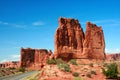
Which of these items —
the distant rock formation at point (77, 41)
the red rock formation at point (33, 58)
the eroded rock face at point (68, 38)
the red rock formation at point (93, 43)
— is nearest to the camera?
the eroded rock face at point (68, 38)

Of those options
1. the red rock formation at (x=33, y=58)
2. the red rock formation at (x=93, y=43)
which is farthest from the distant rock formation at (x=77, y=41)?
the red rock formation at (x=33, y=58)

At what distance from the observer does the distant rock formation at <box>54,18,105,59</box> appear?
2360 inches

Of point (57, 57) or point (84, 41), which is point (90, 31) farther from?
point (57, 57)

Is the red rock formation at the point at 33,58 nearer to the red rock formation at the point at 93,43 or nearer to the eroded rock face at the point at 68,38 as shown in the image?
the eroded rock face at the point at 68,38

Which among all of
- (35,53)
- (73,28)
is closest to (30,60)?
(35,53)

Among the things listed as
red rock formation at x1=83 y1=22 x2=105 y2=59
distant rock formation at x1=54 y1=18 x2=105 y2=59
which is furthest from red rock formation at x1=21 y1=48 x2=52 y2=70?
red rock formation at x1=83 y1=22 x2=105 y2=59

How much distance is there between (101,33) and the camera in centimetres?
6384

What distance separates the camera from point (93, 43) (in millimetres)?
62125

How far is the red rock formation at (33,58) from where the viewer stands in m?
136

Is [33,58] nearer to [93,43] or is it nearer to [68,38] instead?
[68,38]

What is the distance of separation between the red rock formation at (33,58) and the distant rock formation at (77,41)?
7243 centimetres

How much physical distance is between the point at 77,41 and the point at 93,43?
12.7 ft

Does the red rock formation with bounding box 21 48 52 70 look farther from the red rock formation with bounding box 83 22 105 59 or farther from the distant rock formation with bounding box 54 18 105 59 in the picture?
the red rock formation with bounding box 83 22 105 59

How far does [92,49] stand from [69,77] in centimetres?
1877
